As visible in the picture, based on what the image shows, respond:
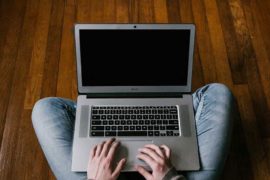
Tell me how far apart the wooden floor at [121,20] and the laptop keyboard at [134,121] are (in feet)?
1.42

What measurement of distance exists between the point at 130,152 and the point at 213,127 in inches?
11.0

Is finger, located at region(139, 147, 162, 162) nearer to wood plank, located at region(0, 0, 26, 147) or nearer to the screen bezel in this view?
the screen bezel

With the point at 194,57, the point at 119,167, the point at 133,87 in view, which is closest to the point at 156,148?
the point at 119,167

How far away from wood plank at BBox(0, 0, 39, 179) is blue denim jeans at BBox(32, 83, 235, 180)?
14.6 inches

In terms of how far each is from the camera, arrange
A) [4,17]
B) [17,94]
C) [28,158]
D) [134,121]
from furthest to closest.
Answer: [4,17] → [17,94] → [28,158] → [134,121]

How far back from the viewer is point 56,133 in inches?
48.3

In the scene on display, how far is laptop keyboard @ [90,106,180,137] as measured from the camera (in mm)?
1221

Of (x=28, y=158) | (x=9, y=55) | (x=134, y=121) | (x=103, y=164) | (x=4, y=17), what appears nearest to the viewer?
(x=103, y=164)

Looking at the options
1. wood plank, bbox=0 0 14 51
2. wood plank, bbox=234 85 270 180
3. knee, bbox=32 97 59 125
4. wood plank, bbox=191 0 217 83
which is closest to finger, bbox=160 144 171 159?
knee, bbox=32 97 59 125

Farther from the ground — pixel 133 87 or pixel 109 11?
pixel 109 11

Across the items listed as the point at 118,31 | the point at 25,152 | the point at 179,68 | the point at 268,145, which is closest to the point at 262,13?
the point at 268,145

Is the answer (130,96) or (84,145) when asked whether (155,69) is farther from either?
(84,145)

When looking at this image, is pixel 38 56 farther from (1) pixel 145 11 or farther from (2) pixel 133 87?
(2) pixel 133 87

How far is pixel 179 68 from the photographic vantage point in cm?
125
